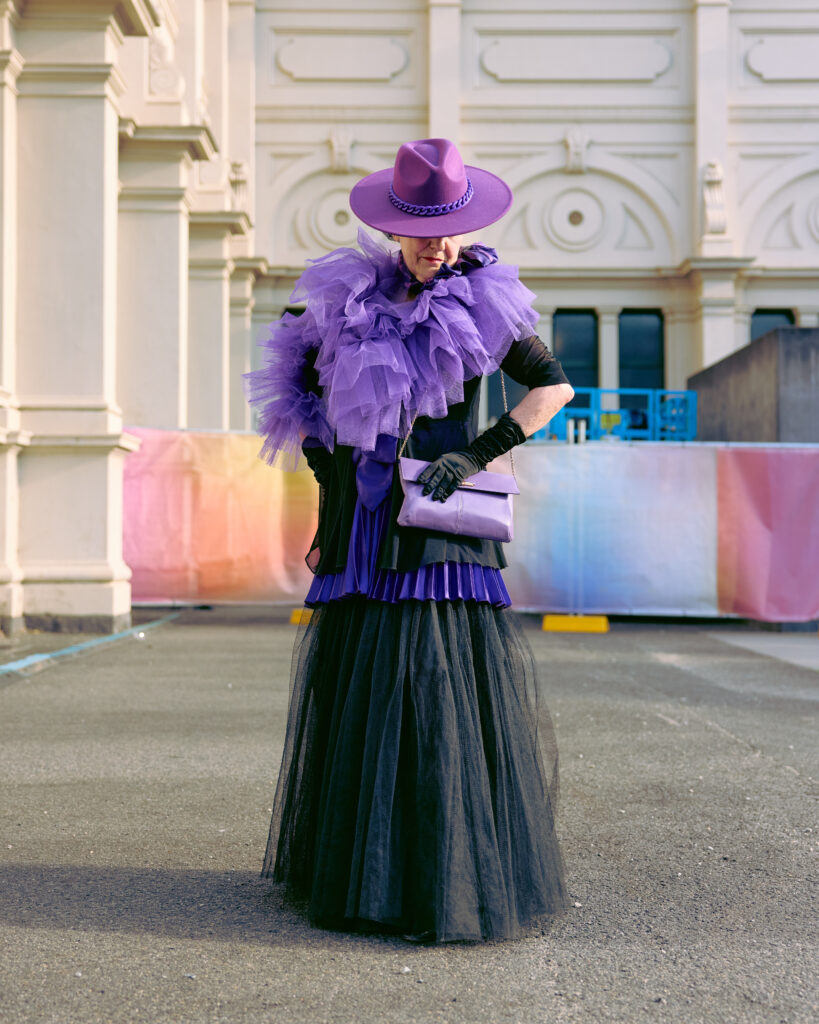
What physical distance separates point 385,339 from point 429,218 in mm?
355

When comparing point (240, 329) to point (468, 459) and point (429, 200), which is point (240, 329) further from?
point (468, 459)

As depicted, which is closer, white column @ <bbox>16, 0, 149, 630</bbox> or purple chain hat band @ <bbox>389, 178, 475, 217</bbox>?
purple chain hat band @ <bbox>389, 178, 475, 217</bbox>

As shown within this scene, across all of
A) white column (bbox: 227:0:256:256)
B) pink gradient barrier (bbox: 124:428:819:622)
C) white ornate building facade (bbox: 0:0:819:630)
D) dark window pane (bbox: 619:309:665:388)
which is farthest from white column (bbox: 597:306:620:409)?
pink gradient barrier (bbox: 124:428:819:622)

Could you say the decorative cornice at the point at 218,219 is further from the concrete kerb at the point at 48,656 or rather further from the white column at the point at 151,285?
the concrete kerb at the point at 48,656

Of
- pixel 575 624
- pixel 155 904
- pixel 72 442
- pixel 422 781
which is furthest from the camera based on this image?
pixel 575 624

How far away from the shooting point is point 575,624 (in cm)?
1343

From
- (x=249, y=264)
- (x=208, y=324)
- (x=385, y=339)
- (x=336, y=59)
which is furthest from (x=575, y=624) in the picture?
(x=336, y=59)

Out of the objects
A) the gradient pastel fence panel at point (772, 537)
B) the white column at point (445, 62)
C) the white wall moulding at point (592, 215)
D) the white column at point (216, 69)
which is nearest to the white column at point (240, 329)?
the white column at point (216, 69)

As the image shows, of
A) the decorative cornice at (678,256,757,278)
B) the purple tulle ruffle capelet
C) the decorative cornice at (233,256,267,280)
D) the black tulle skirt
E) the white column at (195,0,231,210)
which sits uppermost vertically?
the white column at (195,0,231,210)

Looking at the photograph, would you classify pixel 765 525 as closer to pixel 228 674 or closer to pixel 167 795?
pixel 228 674

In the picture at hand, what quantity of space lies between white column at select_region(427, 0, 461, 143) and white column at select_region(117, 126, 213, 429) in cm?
1245

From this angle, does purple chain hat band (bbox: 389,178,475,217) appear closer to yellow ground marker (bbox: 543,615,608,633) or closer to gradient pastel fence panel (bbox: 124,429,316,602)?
yellow ground marker (bbox: 543,615,608,633)

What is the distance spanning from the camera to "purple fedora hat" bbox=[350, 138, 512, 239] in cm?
354

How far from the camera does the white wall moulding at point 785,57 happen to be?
95.3ft
